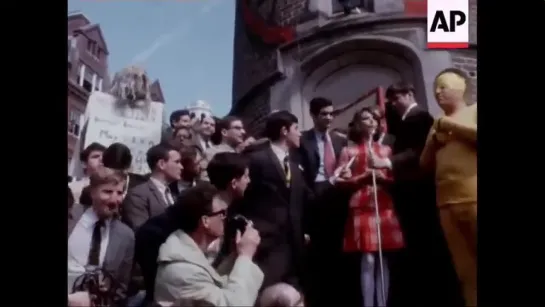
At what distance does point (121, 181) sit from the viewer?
5617mm

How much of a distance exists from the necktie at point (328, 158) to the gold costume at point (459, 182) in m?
0.52

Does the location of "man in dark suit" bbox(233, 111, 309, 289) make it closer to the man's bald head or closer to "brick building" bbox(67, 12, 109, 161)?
the man's bald head

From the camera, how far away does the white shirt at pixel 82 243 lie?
18.0 feet

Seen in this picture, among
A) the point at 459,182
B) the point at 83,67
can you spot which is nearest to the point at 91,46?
the point at 83,67

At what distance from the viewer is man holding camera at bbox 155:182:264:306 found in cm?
526

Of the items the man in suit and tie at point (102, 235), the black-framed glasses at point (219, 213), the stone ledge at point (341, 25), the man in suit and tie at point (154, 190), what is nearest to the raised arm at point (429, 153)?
the stone ledge at point (341, 25)

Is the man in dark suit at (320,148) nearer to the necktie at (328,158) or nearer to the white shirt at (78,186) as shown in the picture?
the necktie at (328,158)

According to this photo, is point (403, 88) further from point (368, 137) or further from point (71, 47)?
point (71, 47)

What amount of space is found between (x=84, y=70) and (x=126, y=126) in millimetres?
406

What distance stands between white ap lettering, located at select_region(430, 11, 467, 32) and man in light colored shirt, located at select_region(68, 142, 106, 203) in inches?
79.8

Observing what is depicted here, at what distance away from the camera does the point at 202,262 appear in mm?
5320

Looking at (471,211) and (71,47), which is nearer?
(471,211)

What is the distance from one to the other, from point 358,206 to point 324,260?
0.36 metres
